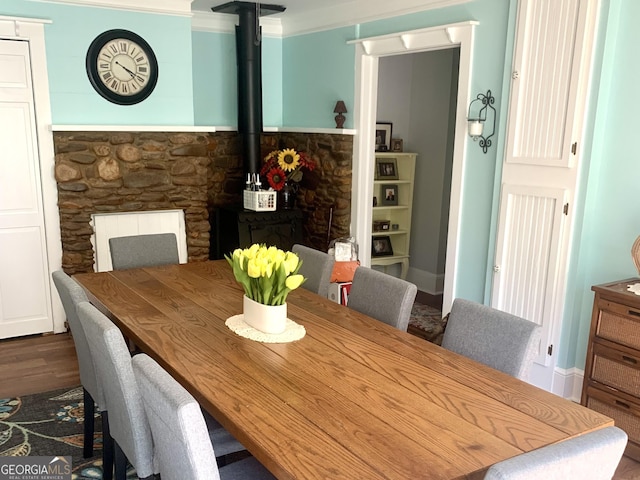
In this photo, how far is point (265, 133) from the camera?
5.48 m

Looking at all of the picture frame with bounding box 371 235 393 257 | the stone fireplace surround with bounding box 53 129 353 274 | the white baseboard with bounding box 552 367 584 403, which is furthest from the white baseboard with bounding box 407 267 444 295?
the white baseboard with bounding box 552 367 584 403

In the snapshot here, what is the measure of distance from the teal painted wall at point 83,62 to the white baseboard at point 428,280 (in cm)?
267

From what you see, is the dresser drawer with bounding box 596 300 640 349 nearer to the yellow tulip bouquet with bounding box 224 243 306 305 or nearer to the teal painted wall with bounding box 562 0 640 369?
the teal painted wall with bounding box 562 0 640 369

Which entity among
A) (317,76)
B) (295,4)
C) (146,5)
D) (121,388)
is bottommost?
(121,388)

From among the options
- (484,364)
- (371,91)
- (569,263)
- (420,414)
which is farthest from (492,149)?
(420,414)

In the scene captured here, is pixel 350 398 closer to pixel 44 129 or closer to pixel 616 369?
pixel 616 369

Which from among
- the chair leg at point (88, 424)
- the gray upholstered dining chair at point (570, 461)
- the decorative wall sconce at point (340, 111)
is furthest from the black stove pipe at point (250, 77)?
the gray upholstered dining chair at point (570, 461)

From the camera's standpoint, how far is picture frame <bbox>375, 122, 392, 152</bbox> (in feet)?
18.0

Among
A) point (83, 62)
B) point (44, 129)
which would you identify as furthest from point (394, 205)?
point (44, 129)

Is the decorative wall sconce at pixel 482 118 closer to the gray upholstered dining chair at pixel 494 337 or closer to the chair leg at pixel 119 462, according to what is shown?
the gray upholstered dining chair at pixel 494 337

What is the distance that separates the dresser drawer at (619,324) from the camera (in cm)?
263

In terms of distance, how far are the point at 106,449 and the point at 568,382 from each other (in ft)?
8.18

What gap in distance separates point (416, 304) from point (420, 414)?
12.0ft

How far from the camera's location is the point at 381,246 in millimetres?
5559
